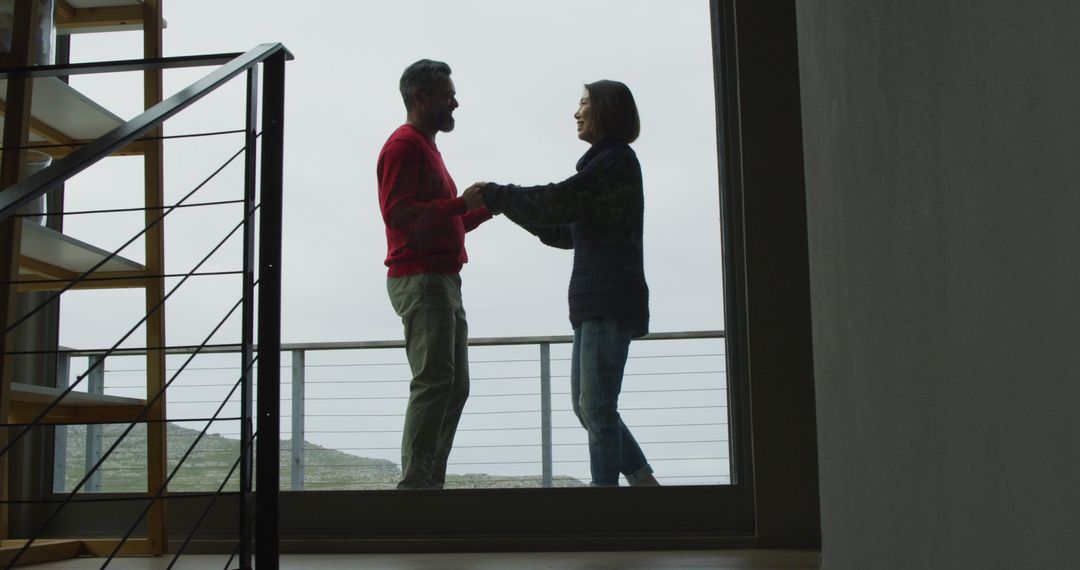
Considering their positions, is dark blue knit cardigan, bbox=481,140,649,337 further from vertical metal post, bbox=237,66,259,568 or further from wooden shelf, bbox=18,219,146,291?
vertical metal post, bbox=237,66,259,568

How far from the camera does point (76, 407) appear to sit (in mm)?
2395

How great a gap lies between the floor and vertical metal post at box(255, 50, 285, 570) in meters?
0.62

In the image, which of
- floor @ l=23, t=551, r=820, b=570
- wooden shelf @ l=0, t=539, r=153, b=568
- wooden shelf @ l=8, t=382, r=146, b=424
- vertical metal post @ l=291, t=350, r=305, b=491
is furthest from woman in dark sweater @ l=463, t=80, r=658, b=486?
wooden shelf @ l=0, t=539, r=153, b=568

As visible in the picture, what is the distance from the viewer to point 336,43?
298 cm

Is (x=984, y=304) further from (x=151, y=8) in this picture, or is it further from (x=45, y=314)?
(x=45, y=314)

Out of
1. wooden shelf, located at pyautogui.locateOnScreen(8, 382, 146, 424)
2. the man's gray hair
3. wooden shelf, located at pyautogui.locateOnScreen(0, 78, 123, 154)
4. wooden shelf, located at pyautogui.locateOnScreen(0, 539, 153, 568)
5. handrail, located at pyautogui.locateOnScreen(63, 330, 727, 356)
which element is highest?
the man's gray hair

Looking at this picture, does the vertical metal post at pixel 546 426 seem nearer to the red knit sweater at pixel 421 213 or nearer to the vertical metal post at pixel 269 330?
the red knit sweater at pixel 421 213

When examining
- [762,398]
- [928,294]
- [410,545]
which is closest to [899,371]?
[928,294]

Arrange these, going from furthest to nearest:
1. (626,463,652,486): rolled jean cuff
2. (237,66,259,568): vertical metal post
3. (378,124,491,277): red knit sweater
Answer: (378,124,491,277): red knit sweater → (626,463,652,486): rolled jean cuff → (237,66,259,568): vertical metal post

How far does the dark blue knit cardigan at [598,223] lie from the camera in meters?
2.74

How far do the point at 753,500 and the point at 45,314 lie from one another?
2033mm

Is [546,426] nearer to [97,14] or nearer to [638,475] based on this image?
[638,475]

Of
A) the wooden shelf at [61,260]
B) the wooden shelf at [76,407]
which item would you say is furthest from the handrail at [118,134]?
the wooden shelf at [76,407]

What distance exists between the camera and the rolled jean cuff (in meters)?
2.69
